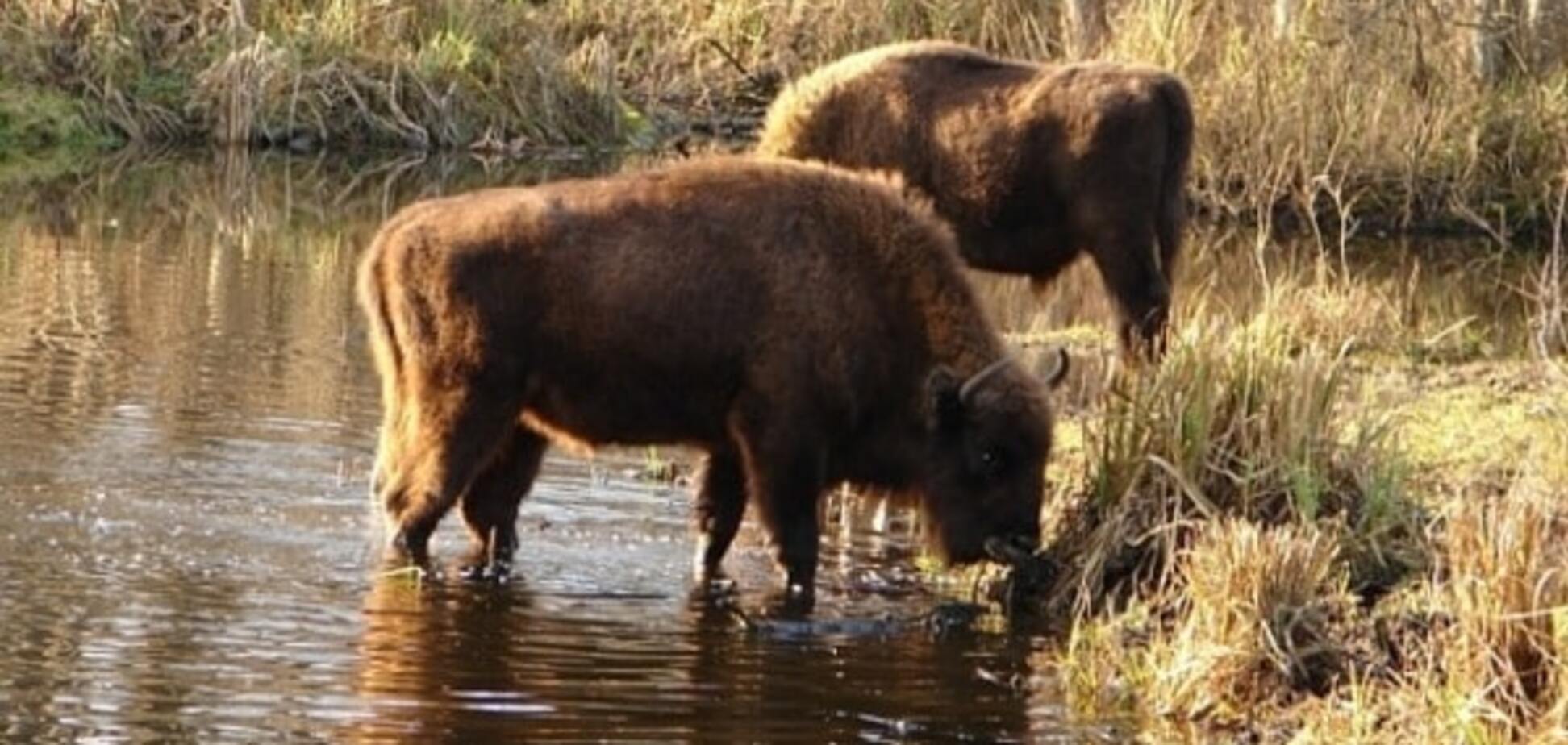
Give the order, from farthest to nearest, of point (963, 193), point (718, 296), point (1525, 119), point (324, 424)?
1. point (1525, 119)
2. point (963, 193)
3. point (324, 424)
4. point (718, 296)

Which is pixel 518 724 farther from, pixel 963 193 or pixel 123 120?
pixel 123 120

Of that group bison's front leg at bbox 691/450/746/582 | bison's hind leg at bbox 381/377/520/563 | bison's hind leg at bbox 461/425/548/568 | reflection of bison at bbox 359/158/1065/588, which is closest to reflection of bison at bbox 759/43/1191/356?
reflection of bison at bbox 359/158/1065/588

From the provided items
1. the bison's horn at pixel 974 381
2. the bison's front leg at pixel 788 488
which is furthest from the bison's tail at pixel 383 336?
the bison's horn at pixel 974 381

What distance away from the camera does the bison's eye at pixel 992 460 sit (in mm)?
12781

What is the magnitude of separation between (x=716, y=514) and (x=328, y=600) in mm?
1710

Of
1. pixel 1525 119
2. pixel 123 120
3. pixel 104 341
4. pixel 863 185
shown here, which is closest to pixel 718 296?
pixel 863 185

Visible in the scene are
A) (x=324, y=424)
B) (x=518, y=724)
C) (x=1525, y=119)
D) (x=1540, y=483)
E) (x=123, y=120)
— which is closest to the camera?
(x=518, y=724)

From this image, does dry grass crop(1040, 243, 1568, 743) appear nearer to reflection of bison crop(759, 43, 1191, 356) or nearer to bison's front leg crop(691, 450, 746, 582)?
bison's front leg crop(691, 450, 746, 582)

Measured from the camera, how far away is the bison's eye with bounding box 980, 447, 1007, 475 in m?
12.8

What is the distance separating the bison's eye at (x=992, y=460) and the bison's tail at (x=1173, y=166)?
442 cm

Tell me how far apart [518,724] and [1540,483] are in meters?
3.50

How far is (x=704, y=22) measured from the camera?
3531 centimetres

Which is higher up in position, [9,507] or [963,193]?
[963,193]

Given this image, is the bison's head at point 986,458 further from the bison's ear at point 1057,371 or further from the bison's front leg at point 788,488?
the bison's front leg at point 788,488
